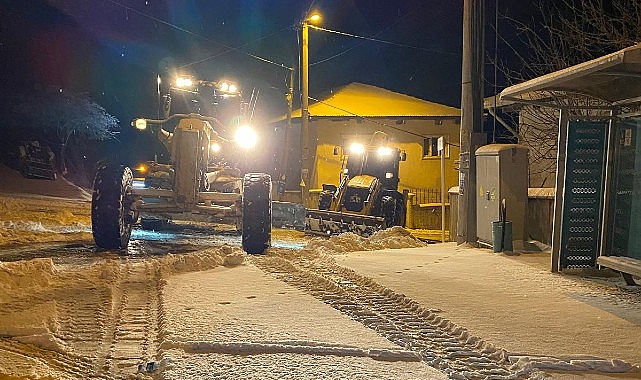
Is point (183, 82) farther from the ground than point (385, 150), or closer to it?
farther from the ground

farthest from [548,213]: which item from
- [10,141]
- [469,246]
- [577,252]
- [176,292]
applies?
[10,141]

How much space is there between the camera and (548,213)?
1268 centimetres

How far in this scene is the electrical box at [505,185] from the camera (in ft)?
40.1

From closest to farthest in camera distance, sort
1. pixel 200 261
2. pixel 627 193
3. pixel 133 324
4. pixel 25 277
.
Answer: pixel 133 324, pixel 25 277, pixel 627 193, pixel 200 261

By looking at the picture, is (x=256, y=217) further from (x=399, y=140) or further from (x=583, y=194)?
(x=399, y=140)

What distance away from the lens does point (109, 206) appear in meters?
12.6

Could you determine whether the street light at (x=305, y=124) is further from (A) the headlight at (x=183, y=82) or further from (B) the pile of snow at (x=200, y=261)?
(B) the pile of snow at (x=200, y=261)

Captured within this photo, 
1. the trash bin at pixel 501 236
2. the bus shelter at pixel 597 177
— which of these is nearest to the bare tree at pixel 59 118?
the trash bin at pixel 501 236

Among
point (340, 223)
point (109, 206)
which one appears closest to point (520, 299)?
point (109, 206)

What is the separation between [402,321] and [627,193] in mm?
4823

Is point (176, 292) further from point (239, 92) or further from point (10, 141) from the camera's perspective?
point (10, 141)

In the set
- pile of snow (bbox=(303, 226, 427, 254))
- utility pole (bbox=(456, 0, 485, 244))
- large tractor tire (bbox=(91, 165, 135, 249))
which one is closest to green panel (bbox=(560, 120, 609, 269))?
utility pole (bbox=(456, 0, 485, 244))

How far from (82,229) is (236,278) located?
29.6 feet

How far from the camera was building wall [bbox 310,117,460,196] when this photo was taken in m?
32.2
